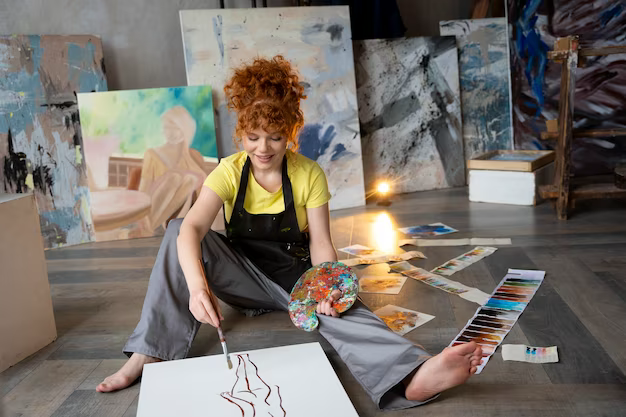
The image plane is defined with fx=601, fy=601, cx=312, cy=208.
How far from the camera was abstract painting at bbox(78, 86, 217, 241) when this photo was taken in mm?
3436

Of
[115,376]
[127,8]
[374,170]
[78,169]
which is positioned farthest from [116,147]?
[115,376]

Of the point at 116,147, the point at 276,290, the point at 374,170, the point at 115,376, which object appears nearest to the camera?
the point at 115,376

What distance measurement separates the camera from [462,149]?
441cm

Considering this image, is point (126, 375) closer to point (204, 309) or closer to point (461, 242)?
point (204, 309)

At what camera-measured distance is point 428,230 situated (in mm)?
3240

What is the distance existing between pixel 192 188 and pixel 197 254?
6.32 ft

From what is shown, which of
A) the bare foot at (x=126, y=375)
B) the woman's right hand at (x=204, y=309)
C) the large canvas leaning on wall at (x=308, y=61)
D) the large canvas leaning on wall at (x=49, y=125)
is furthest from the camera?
the large canvas leaning on wall at (x=308, y=61)

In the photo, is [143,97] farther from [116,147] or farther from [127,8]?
[127,8]

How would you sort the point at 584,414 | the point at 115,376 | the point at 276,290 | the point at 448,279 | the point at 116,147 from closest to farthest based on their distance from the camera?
the point at 584,414
the point at 115,376
the point at 276,290
the point at 448,279
the point at 116,147

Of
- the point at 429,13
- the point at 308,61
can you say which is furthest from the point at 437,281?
the point at 429,13

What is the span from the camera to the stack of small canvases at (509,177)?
3.65m

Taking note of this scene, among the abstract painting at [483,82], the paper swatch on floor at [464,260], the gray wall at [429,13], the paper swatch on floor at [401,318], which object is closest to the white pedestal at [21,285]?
the paper swatch on floor at [401,318]

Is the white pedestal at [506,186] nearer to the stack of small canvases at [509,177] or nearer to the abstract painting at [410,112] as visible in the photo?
the stack of small canvases at [509,177]

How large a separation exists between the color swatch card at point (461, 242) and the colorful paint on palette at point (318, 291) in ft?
4.12
